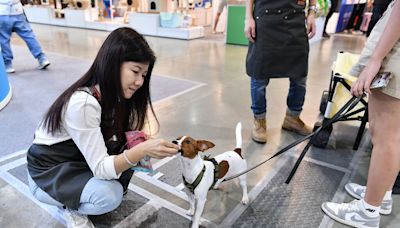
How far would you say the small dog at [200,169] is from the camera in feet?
3.68

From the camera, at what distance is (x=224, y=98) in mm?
2986

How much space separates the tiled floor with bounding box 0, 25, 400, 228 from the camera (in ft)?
4.62

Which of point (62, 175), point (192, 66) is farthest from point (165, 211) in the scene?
point (192, 66)

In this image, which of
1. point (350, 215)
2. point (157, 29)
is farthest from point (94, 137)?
point (157, 29)

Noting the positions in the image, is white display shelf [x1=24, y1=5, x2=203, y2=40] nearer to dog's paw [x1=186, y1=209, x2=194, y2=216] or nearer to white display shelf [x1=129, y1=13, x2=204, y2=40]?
white display shelf [x1=129, y1=13, x2=204, y2=40]

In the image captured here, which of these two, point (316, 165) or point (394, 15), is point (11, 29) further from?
point (394, 15)

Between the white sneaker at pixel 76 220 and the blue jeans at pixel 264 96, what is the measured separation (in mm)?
1315

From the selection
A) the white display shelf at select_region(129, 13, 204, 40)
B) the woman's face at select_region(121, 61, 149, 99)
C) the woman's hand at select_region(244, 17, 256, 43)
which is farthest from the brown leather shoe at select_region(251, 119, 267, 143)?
the white display shelf at select_region(129, 13, 204, 40)

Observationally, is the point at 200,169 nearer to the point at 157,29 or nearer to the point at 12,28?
the point at 12,28

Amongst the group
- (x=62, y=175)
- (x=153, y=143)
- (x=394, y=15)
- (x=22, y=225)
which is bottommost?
(x=22, y=225)

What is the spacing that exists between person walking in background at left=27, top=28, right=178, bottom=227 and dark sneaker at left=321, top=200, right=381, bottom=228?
2.86 feet

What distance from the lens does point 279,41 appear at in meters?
1.94

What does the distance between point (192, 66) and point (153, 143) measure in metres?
3.25

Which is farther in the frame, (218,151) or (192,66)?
(192,66)
